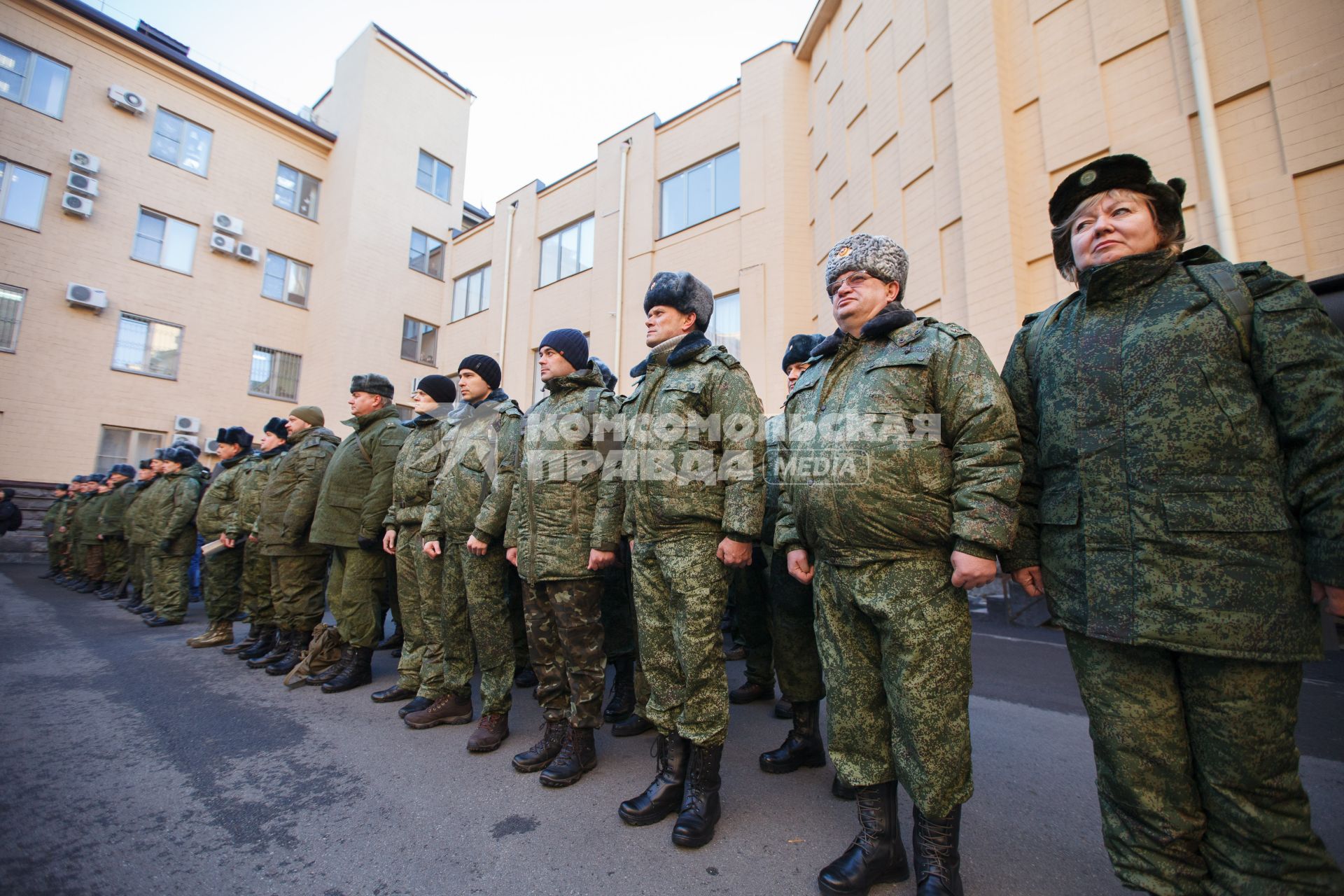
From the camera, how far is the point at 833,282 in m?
2.29

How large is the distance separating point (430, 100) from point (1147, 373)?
72.8 feet

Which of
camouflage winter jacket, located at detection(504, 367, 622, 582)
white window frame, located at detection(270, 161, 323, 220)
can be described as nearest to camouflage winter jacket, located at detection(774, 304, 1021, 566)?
camouflage winter jacket, located at detection(504, 367, 622, 582)

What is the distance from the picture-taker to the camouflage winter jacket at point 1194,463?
55.4 inches

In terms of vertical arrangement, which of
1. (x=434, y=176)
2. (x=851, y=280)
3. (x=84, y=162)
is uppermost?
(x=434, y=176)

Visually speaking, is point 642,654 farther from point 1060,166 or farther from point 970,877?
point 1060,166

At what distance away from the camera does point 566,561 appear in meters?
2.83

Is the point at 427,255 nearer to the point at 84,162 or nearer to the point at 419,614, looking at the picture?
the point at 84,162

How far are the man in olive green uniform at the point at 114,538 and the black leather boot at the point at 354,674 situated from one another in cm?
762

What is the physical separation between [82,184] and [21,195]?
1090 mm

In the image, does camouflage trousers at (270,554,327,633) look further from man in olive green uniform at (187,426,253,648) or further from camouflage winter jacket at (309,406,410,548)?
man in olive green uniform at (187,426,253,648)

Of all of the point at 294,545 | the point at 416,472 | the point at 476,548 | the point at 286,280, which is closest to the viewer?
the point at 476,548

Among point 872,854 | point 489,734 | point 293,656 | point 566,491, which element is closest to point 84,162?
point 293,656

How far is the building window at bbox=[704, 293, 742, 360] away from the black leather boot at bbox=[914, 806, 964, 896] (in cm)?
937

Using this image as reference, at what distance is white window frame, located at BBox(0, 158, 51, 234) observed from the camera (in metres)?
12.2
